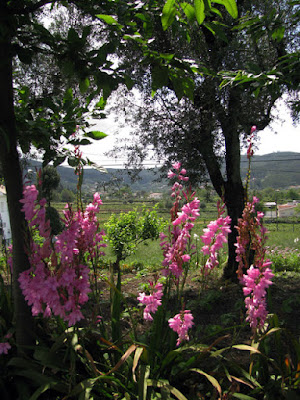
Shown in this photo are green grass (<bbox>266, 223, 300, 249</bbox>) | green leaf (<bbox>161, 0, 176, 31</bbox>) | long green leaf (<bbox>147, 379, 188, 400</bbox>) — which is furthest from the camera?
green grass (<bbox>266, 223, 300, 249</bbox>)

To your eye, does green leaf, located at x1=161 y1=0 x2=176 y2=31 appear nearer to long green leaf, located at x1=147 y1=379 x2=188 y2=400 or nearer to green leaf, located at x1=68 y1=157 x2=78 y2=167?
green leaf, located at x1=68 y1=157 x2=78 y2=167

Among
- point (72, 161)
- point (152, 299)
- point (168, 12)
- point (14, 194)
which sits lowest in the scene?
point (152, 299)

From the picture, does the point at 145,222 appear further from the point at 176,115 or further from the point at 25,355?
the point at 25,355

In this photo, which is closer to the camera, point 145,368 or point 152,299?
point 145,368

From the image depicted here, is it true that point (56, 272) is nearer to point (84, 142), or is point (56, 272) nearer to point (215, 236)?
point (84, 142)

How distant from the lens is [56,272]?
74.6 inches

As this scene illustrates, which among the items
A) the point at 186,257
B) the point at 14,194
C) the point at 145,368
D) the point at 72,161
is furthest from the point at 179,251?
the point at 14,194

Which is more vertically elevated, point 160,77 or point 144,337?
point 160,77

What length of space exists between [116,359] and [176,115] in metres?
4.93

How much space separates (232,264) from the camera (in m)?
5.84

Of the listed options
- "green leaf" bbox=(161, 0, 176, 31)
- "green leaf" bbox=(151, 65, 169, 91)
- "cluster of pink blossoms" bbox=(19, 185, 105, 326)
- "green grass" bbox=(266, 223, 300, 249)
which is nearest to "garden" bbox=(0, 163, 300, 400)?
"cluster of pink blossoms" bbox=(19, 185, 105, 326)

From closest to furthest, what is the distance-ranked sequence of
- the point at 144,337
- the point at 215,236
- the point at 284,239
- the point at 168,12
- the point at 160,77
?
the point at 168,12 < the point at 160,77 < the point at 215,236 < the point at 144,337 < the point at 284,239

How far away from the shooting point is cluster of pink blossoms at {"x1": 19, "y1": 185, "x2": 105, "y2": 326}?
5.82ft

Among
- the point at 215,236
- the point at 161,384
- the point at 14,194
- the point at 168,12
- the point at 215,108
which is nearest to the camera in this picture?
the point at 168,12
